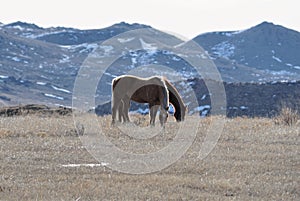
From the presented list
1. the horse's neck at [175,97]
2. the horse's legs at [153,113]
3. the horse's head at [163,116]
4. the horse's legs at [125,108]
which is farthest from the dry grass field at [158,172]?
the horse's neck at [175,97]

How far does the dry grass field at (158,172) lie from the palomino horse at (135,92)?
359cm

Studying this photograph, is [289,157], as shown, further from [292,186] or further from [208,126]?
[208,126]

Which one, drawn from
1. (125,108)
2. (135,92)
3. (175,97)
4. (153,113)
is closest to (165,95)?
(153,113)

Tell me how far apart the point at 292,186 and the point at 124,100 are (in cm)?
1141

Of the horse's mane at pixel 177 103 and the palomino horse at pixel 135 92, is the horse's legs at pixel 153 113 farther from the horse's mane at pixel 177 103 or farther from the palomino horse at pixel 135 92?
the horse's mane at pixel 177 103

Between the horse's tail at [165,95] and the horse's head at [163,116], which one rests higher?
the horse's tail at [165,95]

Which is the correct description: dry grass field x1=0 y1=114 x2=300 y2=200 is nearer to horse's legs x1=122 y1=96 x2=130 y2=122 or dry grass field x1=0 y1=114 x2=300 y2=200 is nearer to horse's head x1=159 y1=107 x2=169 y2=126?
horse's head x1=159 y1=107 x2=169 y2=126

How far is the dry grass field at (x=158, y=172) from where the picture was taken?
11.2 meters

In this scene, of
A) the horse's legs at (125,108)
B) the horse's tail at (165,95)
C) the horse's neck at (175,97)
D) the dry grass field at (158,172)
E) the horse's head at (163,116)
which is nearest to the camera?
the dry grass field at (158,172)

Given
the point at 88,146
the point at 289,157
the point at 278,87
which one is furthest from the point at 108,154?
the point at 278,87

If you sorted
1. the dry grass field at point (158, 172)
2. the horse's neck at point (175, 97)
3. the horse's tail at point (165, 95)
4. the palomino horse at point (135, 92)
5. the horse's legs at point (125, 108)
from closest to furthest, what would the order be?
the dry grass field at point (158, 172) → the horse's tail at point (165, 95) → the palomino horse at point (135, 92) → the horse's legs at point (125, 108) → the horse's neck at point (175, 97)

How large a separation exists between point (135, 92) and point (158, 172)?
9.50m

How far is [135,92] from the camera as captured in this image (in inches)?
886

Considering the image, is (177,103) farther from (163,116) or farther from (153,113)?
(163,116)
